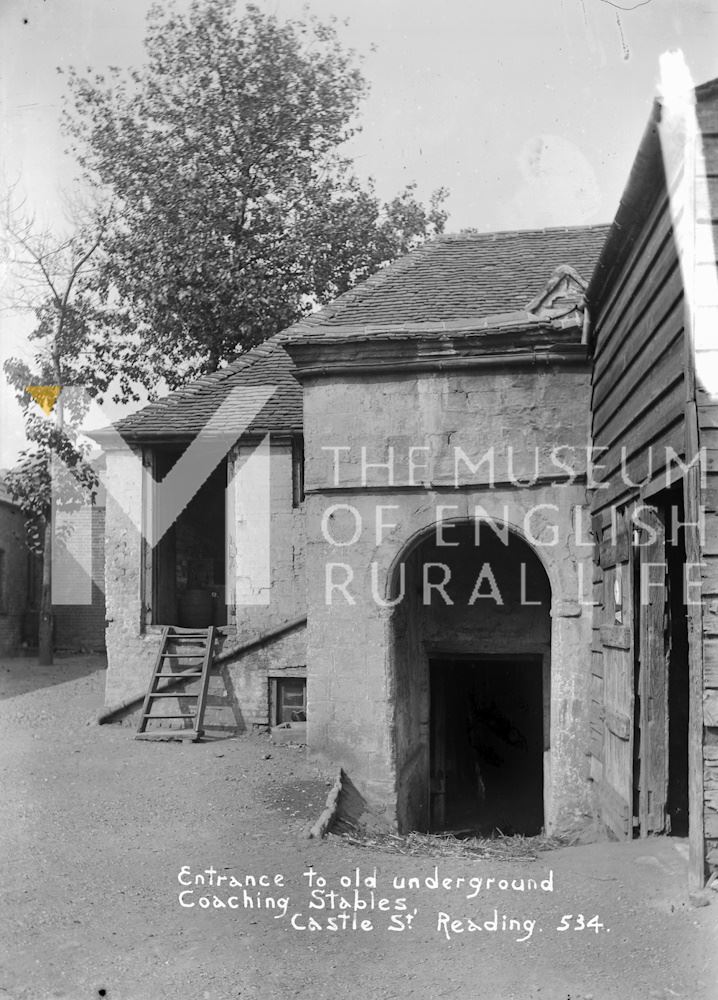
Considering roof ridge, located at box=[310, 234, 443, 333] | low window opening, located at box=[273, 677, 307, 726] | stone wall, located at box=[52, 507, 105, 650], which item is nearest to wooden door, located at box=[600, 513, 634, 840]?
roof ridge, located at box=[310, 234, 443, 333]

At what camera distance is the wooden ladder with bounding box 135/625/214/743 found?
12.2 m

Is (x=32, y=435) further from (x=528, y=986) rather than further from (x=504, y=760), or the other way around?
(x=528, y=986)

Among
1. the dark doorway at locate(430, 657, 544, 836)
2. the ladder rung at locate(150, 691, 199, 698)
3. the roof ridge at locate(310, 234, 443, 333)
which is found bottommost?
the dark doorway at locate(430, 657, 544, 836)

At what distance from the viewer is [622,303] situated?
24.1 ft

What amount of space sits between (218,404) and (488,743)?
6.69 metres

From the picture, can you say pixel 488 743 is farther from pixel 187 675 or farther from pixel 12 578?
pixel 12 578

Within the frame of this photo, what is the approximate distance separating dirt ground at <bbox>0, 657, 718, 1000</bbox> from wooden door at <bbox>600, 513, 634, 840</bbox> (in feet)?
1.70

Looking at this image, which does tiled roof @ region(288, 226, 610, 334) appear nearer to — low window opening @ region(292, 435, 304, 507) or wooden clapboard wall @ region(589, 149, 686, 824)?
wooden clapboard wall @ region(589, 149, 686, 824)

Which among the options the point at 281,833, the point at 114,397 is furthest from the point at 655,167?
the point at 114,397

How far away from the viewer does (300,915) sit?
5809mm

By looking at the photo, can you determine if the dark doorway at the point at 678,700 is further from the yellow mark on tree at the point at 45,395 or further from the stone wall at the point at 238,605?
the yellow mark on tree at the point at 45,395

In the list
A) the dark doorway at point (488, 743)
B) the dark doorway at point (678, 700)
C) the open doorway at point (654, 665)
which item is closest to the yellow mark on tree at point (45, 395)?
the dark doorway at point (488, 743)

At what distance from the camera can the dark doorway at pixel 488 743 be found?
1243 cm

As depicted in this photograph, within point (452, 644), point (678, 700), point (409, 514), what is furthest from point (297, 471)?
point (678, 700)
